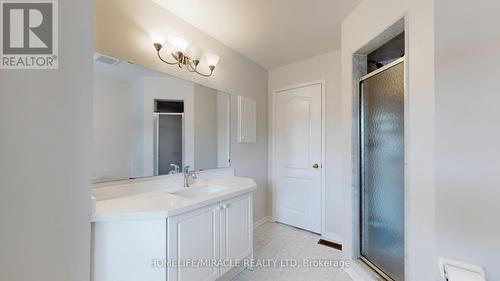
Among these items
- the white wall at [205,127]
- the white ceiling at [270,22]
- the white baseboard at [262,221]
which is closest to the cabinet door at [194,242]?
the white wall at [205,127]

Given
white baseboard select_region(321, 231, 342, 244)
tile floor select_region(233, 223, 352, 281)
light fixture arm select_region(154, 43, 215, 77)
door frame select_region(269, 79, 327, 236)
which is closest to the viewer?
light fixture arm select_region(154, 43, 215, 77)

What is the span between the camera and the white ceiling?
5.92 feet

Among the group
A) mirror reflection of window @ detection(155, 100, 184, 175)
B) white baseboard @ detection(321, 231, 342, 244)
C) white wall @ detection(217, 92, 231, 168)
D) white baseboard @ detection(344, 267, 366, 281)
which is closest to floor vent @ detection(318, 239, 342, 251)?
white baseboard @ detection(321, 231, 342, 244)

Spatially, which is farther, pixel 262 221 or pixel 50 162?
pixel 262 221

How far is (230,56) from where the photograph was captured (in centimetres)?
263

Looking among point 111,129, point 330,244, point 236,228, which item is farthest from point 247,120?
point 330,244

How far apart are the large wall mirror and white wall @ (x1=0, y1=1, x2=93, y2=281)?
486 mm

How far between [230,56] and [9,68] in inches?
82.4

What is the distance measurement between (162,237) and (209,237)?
400mm

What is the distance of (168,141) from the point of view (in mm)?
1923

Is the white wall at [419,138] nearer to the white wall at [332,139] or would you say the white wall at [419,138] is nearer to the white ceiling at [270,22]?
the white ceiling at [270,22]

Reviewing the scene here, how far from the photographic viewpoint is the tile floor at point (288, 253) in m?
1.94

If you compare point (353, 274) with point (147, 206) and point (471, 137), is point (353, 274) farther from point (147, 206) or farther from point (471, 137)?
point (147, 206)

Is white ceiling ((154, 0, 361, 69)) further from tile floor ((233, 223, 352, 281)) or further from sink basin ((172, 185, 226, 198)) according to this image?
tile floor ((233, 223, 352, 281))
